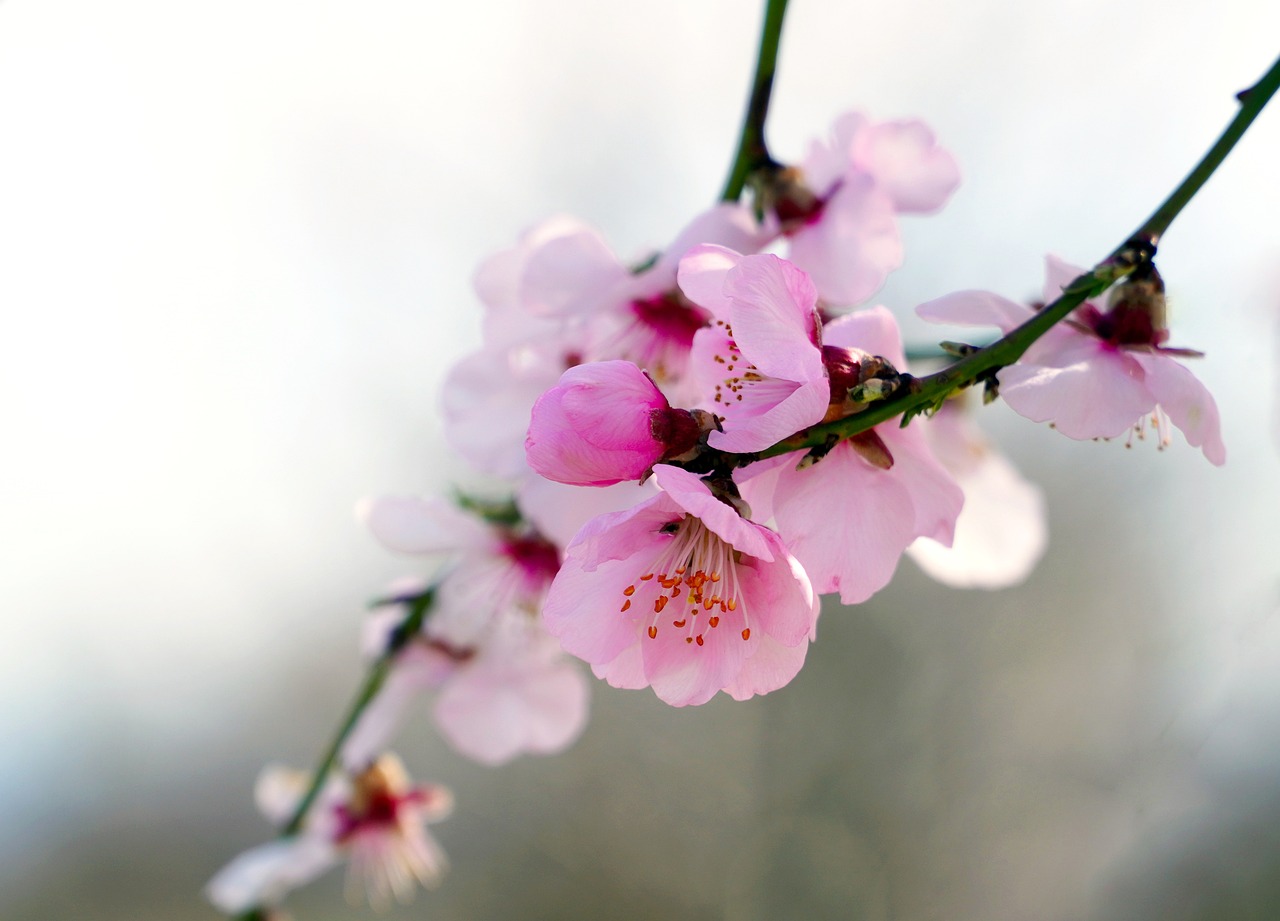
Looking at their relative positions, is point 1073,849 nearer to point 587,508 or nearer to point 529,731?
point 529,731

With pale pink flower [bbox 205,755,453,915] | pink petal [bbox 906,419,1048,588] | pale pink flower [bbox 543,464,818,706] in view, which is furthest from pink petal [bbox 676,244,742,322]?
pale pink flower [bbox 205,755,453,915]

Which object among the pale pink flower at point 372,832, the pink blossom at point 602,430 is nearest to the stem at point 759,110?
the pink blossom at point 602,430

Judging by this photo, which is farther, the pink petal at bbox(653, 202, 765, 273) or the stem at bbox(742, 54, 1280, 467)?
the pink petal at bbox(653, 202, 765, 273)

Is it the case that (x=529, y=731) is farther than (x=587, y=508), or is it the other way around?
(x=529, y=731)

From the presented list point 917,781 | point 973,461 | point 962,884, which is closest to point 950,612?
point 917,781

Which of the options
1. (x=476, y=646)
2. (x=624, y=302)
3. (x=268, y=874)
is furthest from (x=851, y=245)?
(x=268, y=874)

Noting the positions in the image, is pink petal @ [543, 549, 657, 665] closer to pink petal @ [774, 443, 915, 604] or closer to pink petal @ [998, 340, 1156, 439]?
pink petal @ [774, 443, 915, 604]

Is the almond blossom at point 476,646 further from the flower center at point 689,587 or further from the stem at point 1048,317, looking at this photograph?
the stem at point 1048,317
